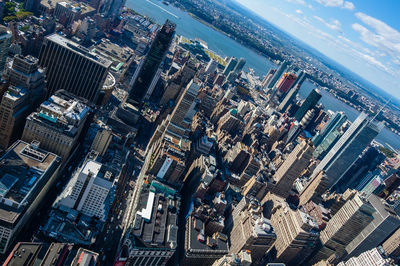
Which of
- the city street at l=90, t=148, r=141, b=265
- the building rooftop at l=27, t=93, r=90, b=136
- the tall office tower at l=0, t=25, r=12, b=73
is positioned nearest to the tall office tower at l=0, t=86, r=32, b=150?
the building rooftop at l=27, t=93, r=90, b=136

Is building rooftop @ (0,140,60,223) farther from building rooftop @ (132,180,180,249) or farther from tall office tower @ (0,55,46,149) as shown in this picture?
building rooftop @ (132,180,180,249)

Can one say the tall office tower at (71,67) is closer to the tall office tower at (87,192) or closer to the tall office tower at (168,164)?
the tall office tower at (168,164)

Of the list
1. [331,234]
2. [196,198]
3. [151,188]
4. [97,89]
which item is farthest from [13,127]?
[331,234]

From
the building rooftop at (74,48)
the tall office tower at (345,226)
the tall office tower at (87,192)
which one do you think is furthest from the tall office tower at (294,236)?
the building rooftop at (74,48)

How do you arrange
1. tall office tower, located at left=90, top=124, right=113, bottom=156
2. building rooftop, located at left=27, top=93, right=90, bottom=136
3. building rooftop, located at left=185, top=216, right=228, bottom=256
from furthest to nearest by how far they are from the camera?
tall office tower, located at left=90, top=124, right=113, bottom=156 → building rooftop, located at left=185, top=216, right=228, bottom=256 → building rooftop, located at left=27, top=93, right=90, bottom=136

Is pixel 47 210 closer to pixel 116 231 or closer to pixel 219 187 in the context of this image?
pixel 116 231

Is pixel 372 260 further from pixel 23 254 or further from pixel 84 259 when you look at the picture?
pixel 23 254
